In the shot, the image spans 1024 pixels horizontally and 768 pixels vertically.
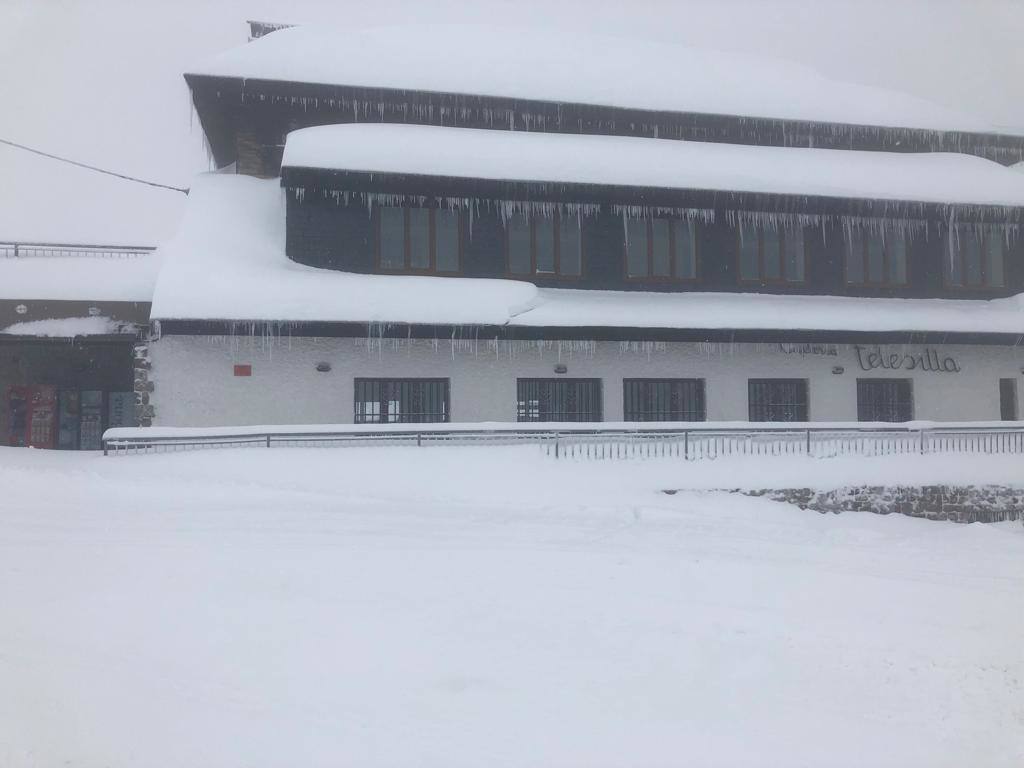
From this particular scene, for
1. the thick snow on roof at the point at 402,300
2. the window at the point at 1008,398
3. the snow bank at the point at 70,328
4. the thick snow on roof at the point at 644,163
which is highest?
the thick snow on roof at the point at 644,163

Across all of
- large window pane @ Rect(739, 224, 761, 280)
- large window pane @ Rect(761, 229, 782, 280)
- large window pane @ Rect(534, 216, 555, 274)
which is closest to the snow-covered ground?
large window pane @ Rect(534, 216, 555, 274)

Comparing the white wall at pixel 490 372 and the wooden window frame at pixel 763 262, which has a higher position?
the wooden window frame at pixel 763 262

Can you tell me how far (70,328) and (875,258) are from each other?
18784 millimetres

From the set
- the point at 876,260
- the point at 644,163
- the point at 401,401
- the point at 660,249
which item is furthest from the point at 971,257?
the point at 401,401

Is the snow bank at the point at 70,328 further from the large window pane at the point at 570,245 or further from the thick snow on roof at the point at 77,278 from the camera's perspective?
the large window pane at the point at 570,245

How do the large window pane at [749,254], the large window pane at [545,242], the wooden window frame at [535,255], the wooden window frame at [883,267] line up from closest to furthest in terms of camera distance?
1. the wooden window frame at [535,255]
2. the large window pane at [545,242]
3. the large window pane at [749,254]
4. the wooden window frame at [883,267]

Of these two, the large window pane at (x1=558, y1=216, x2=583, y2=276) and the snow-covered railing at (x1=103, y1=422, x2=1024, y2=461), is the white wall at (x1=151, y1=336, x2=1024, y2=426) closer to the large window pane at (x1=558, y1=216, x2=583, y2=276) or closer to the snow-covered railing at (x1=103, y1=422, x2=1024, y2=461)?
the snow-covered railing at (x1=103, y1=422, x2=1024, y2=461)

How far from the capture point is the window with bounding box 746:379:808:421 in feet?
56.3

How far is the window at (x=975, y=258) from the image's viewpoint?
1855 cm

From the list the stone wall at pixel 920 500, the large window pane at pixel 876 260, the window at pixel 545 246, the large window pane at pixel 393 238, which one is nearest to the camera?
the stone wall at pixel 920 500

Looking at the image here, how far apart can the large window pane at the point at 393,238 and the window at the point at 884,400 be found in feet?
36.8

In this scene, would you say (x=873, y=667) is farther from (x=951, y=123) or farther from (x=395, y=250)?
(x=951, y=123)

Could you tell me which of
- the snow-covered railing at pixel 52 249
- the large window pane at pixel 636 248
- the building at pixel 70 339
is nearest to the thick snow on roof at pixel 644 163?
the large window pane at pixel 636 248

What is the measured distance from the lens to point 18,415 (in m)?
19.3
